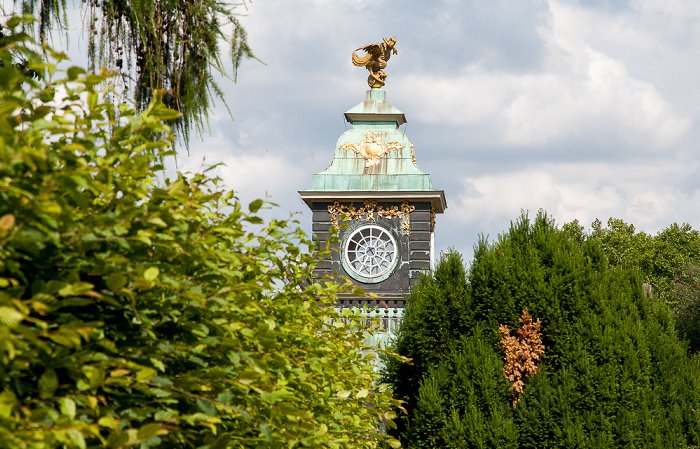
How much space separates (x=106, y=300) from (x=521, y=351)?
39.8 feet

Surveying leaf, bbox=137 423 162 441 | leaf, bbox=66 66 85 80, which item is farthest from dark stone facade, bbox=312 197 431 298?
leaf, bbox=137 423 162 441

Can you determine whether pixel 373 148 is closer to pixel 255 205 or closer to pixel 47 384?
pixel 255 205

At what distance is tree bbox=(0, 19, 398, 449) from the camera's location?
3309 millimetres

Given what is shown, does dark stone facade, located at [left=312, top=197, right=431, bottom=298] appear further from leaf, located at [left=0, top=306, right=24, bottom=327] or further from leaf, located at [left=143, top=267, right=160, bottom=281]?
leaf, located at [left=0, top=306, right=24, bottom=327]

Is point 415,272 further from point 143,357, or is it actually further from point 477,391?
point 143,357

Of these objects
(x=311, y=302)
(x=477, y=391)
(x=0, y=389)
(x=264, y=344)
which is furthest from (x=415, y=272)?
(x=0, y=389)

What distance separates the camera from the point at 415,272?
89.3ft

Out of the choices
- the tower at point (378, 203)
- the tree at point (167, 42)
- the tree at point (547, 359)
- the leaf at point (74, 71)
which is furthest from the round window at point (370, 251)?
the leaf at point (74, 71)

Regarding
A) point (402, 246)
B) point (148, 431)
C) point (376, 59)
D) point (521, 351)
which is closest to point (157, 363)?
point (148, 431)

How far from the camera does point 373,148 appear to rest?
2781cm

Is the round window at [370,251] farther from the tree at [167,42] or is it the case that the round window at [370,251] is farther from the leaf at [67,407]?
the leaf at [67,407]

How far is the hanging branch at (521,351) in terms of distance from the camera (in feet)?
48.3

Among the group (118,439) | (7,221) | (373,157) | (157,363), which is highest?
(373,157)

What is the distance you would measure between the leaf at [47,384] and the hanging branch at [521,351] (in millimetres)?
12180
